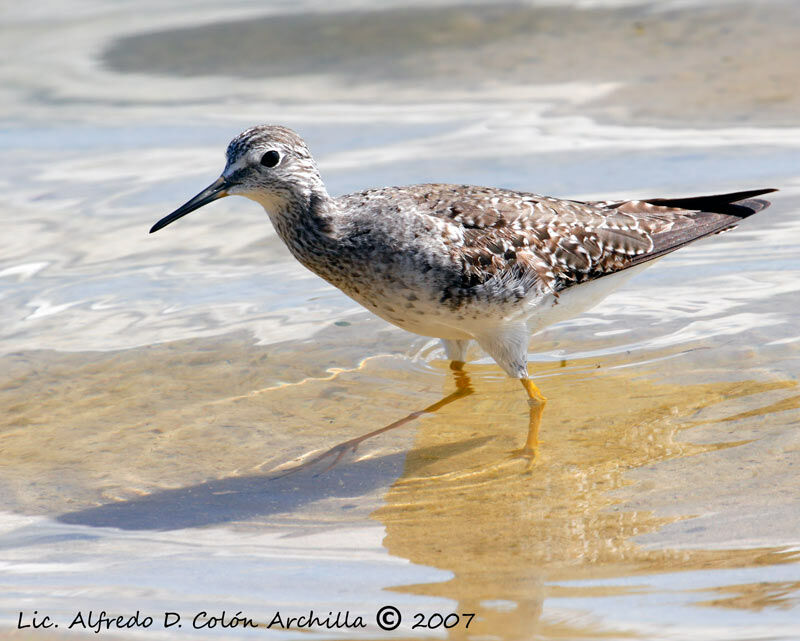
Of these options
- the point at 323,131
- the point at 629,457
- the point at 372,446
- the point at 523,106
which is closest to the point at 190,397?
the point at 372,446

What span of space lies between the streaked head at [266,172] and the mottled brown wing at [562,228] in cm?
81

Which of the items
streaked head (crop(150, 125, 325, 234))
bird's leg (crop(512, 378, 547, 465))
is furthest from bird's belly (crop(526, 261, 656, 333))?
streaked head (crop(150, 125, 325, 234))

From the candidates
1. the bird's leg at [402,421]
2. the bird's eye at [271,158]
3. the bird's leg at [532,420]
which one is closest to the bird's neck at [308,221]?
the bird's eye at [271,158]

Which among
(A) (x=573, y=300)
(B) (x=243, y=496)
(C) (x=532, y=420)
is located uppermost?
(A) (x=573, y=300)

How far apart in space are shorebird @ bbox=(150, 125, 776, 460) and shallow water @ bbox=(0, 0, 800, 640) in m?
0.71

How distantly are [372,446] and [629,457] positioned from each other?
5.65 ft

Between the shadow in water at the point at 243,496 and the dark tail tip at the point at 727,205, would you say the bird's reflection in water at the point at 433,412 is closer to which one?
the shadow in water at the point at 243,496

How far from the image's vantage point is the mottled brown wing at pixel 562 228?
24.6 feet

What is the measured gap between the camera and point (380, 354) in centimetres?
891

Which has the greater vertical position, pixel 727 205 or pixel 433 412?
pixel 727 205

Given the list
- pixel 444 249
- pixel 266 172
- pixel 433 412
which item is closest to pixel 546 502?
pixel 433 412

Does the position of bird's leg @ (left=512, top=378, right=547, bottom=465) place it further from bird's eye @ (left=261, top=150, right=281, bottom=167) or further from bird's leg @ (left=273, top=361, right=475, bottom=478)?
bird's eye @ (left=261, top=150, right=281, bottom=167)

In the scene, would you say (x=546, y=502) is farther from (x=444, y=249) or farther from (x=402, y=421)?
(x=444, y=249)

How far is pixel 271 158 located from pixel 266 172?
10 centimetres
